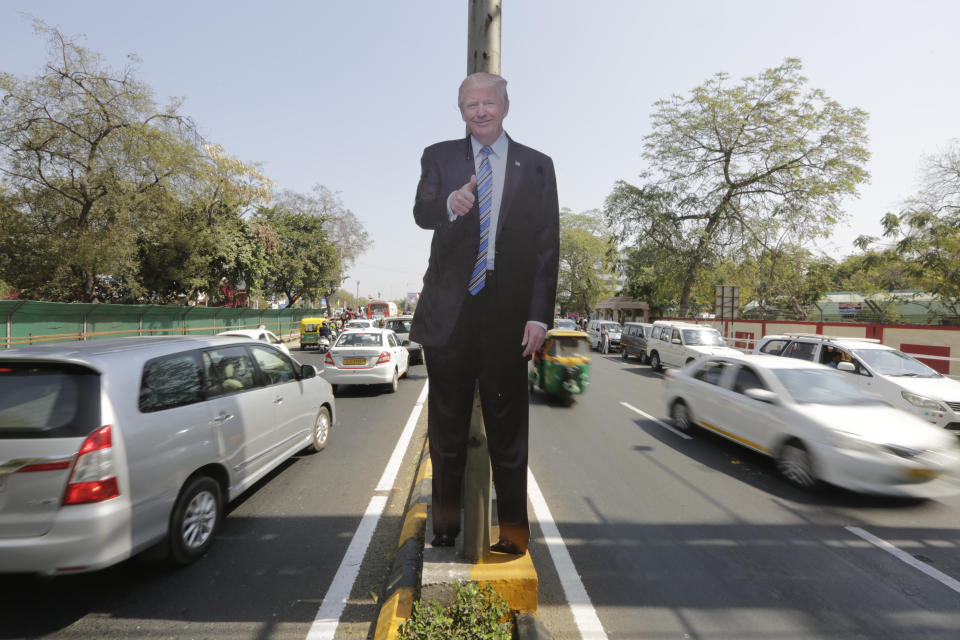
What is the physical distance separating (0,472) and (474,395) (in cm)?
269

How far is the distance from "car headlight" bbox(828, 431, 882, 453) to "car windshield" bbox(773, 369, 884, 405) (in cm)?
69

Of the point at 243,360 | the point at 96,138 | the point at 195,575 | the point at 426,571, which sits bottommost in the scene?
the point at 195,575

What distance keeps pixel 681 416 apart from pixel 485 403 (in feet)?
21.6

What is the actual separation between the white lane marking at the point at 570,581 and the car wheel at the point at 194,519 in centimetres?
267

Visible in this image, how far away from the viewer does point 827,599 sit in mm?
3273

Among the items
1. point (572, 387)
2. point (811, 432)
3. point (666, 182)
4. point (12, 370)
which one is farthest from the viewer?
point (666, 182)

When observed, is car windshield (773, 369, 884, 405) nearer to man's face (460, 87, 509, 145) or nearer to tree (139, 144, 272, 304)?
man's face (460, 87, 509, 145)

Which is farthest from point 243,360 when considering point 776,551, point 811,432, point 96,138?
point 96,138

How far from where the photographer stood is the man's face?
2.48 m

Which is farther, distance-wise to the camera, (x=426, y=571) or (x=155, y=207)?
(x=155, y=207)

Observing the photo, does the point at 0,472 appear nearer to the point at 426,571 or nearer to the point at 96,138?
the point at 426,571

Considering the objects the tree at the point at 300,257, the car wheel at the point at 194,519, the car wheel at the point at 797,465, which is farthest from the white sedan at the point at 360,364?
the tree at the point at 300,257

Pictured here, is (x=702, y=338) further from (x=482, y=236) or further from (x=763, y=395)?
(x=482, y=236)

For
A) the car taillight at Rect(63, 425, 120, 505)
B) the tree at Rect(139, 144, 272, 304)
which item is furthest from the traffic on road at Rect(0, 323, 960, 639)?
the tree at Rect(139, 144, 272, 304)
